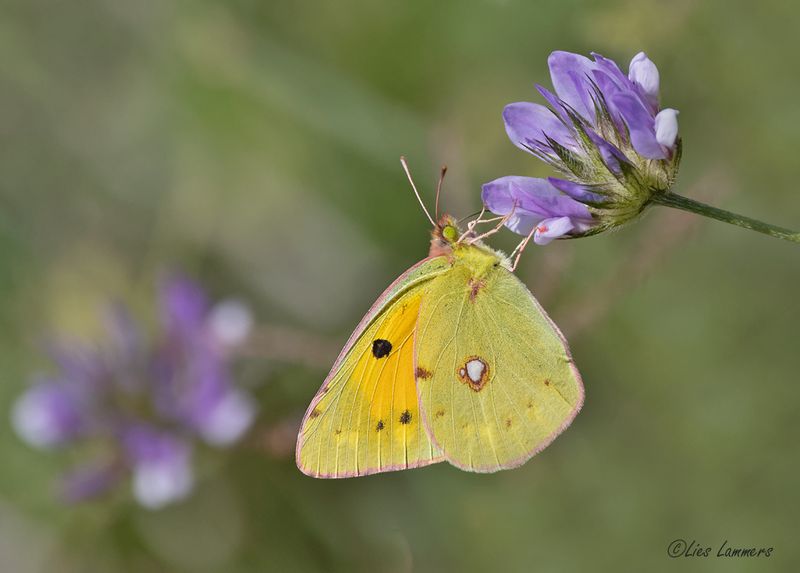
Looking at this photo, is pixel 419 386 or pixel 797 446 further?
pixel 797 446

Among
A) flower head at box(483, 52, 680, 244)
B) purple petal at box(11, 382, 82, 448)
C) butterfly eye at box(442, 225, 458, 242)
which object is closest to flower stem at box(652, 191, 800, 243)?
flower head at box(483, 52, 680, 244)

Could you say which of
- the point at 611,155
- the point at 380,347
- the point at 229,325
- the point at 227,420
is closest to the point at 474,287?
the point at 380,347

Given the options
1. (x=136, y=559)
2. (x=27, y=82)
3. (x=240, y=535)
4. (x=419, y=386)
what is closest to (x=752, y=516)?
(x=419, y=386)

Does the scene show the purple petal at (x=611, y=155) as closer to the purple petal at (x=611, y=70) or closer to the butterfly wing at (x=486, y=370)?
the purple petal at (x=611, y=70)

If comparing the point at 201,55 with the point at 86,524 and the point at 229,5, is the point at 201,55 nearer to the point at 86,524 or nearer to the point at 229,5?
the point at 229,5

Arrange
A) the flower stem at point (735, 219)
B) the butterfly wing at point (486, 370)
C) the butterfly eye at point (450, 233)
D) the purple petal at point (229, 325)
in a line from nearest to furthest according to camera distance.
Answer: the flower stem at point (735, 219) < the butterfly wing at point (486, 370) < the butterfly eye at point (450, 233) < the purple petal at point (229, 325)

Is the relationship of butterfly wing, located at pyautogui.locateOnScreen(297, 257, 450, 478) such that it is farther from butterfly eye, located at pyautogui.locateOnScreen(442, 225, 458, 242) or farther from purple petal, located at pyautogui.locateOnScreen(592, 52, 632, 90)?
purple petal, located at pyautogui.locateOnScreen(592, 52, 632, 90)

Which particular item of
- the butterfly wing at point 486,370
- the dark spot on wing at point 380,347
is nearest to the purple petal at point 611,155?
the butterfly wing at point 486,370

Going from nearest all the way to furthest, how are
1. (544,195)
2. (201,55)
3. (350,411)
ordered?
1. (544,195)
2. (350,411)
3. (201,55)
